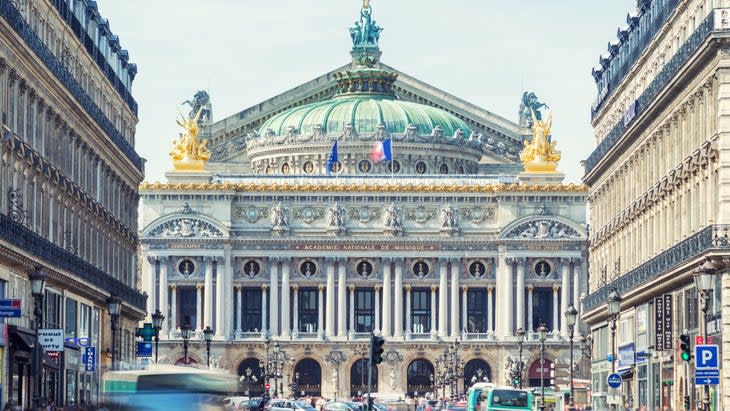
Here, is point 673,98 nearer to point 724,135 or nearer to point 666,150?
point 666,150

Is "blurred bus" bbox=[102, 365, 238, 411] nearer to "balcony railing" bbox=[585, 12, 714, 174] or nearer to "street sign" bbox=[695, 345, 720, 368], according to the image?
"street sign" bbox=[695, 345, 720, 368]

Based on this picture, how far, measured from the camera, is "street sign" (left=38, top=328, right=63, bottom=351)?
80.3m

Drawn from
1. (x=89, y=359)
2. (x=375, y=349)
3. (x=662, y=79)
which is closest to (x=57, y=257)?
(x=89, y=359)

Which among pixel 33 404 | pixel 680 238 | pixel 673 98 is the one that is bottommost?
pixel 33 404

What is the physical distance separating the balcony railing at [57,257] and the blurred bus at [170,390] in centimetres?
1351

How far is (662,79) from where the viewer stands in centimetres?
9462

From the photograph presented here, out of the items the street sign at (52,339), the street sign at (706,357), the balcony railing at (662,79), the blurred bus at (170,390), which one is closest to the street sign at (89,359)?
the street sign at (52,339)

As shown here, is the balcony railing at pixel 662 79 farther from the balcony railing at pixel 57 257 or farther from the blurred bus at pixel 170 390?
the balcony railing at pixel 57 257

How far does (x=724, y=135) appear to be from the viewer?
80.4 m

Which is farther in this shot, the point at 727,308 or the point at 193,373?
the point at 727,308

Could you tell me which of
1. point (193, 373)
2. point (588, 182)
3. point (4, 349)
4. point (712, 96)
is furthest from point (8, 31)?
point (588, 182)

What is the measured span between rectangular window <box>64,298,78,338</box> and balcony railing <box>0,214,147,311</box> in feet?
4.07

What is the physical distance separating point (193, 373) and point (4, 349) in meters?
17.4

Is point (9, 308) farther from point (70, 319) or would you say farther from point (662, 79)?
point (662, 79)
